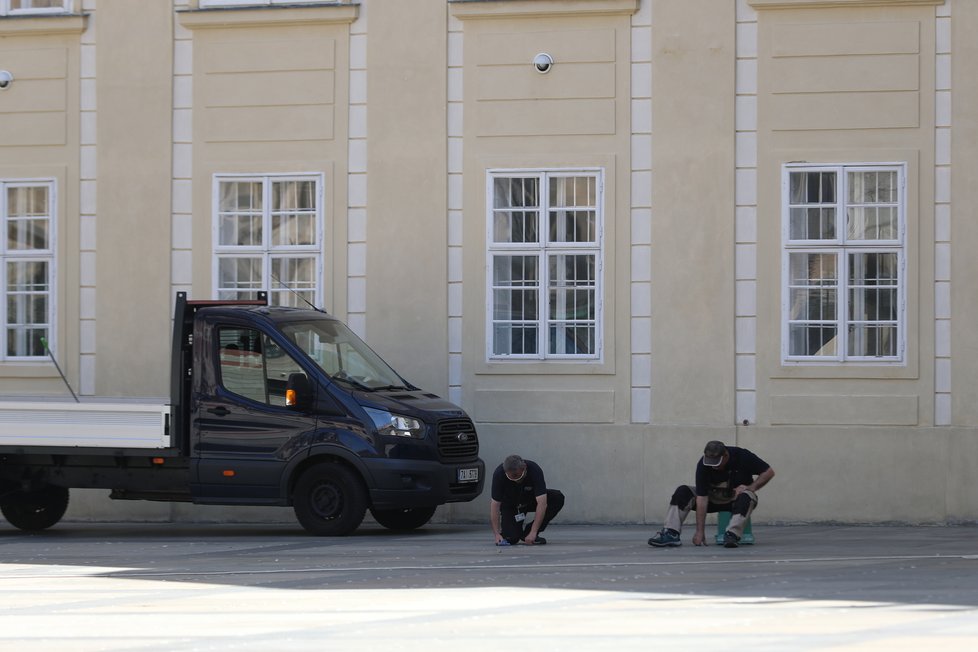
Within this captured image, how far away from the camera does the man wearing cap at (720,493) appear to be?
14.3m

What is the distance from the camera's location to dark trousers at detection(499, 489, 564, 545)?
48.5 ft

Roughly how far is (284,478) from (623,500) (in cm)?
382

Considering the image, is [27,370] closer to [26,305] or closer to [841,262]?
[26,305]

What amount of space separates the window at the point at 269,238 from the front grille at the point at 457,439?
2985 millimetres

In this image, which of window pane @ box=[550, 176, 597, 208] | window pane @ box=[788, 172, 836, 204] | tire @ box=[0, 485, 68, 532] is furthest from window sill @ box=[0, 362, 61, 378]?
window pane @ box=[788, 172, 836, 204]

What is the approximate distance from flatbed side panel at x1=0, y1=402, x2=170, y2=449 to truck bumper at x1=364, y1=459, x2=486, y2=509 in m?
2.13

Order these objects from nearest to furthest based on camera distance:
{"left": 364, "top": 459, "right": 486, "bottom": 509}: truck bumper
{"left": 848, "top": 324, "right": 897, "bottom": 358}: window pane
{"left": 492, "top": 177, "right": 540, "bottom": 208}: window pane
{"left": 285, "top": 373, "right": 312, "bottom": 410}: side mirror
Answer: {"left": 364, "top": 459, "right": 486, "bottom": 509}: truck bumper < {"left": 285, "top": 373, "right": 312, "bottom": 410}: side mirror < {"left": 848, "top": 324, "right": 897, "bottom": 358}: window pane < {"left": 492, "top": 177, "right": 540, "bottom": 208}: window pane

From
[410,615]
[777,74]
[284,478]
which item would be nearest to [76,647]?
[410,615]

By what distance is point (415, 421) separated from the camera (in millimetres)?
15625

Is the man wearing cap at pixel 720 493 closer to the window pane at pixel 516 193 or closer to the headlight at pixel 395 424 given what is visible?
the headlight at pixel 395 424

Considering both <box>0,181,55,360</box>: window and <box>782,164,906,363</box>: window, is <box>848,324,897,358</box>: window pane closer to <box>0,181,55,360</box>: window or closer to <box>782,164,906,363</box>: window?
<box>782,164,906,363</box>: window

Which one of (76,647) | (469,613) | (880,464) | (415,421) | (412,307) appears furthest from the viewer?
(412,307)

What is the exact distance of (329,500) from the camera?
15758mm

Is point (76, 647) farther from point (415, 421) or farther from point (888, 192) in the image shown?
point (888, 192)
